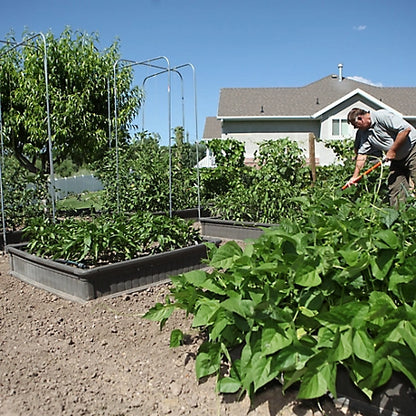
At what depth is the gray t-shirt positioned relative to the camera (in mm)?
4860

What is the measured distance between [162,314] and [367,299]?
1.05 m

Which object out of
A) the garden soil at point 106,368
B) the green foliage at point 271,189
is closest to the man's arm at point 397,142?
the green foliage at point 271,189

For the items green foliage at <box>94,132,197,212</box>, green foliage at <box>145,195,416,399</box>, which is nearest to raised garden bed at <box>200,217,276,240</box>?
green foliage at <box>94,132,197,212</box>

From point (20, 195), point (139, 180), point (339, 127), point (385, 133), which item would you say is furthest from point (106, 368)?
point (339, 127)

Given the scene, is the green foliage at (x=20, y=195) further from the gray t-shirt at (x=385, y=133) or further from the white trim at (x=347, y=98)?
the white trim at (x=347, y=98)

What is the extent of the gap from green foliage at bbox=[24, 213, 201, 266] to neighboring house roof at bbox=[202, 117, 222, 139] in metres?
26.8

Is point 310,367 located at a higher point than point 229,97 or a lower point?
lower

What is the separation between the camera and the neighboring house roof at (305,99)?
69.3ft

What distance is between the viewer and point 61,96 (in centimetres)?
934

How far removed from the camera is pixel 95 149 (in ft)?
33.0

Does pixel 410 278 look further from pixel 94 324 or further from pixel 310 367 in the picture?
pixel 94 324

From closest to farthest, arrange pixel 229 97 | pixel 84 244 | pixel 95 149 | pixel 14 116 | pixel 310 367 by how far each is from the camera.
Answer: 1. pixel 310 367
2. pixel 84 244
3. pixel 14 116
4. pixel 95 149
5. pixel 229 97

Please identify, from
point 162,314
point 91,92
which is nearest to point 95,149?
point 91,92

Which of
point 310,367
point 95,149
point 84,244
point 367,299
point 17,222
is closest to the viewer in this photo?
point 310,367
